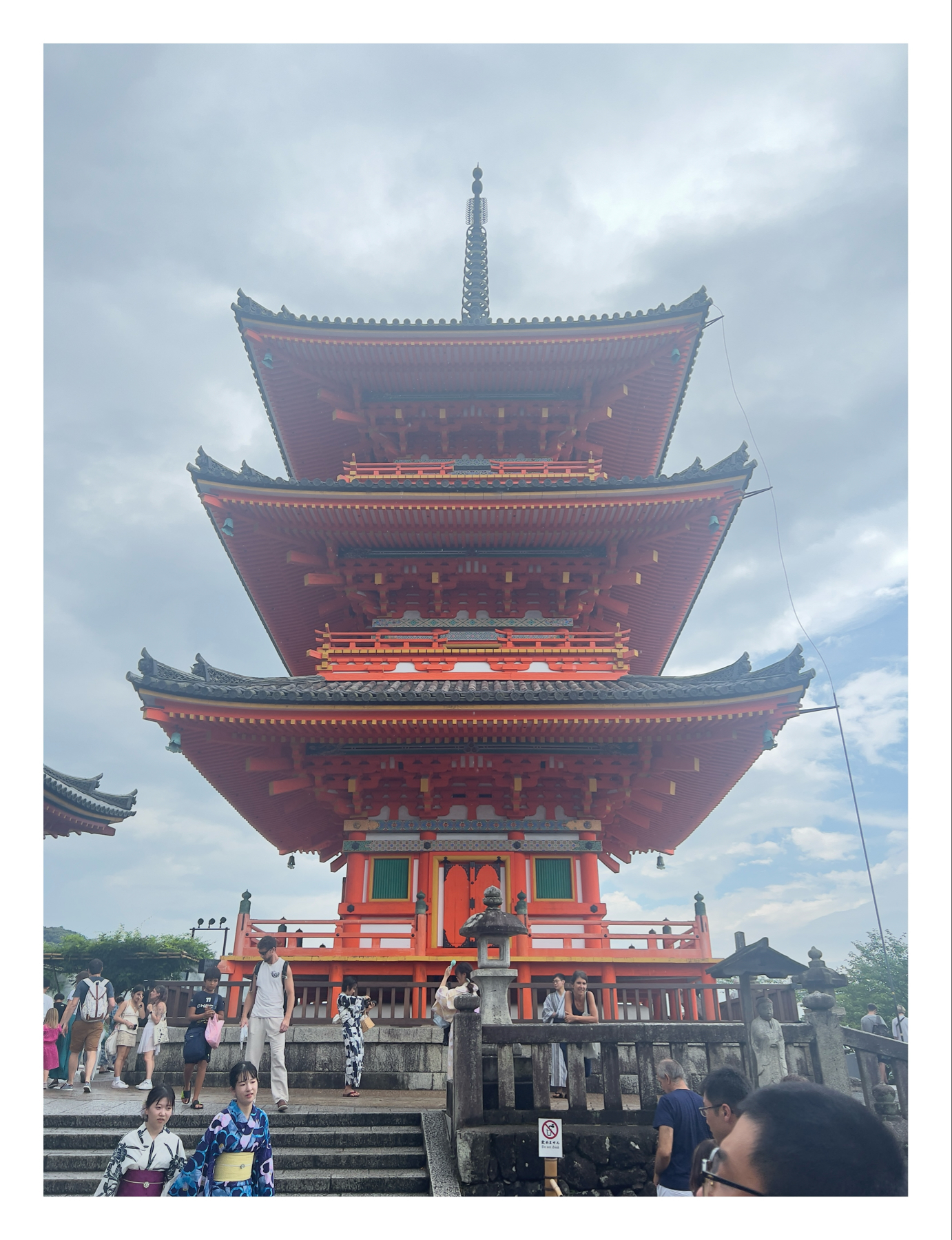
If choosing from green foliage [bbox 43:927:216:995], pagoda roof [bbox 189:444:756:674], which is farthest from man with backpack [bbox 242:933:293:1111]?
green foliage [bbox 43:927:216:995]

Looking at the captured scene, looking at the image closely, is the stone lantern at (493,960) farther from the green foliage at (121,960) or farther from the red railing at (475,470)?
the green foliage at (121,960)

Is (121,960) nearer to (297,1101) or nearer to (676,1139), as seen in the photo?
(297,1101)

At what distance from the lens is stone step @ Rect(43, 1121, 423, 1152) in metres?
7.86

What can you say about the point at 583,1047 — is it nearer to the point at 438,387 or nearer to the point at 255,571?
the point at 255,571

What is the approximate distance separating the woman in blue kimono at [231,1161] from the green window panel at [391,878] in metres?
8.97

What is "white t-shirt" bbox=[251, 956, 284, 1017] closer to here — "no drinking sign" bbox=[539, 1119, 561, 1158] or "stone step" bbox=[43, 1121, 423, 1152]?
"stone step" bbox=[43, 1121, 423, 1152]

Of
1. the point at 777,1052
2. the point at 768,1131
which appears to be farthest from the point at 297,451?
the point at 768,1131

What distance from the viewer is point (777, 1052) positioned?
24.7 ft

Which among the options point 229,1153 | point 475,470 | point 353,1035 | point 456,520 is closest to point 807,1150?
point 229,1153

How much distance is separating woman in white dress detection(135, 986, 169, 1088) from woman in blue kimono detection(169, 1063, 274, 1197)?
6196 mm

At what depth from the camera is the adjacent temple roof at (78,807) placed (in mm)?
13797

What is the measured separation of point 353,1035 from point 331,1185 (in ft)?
10.1


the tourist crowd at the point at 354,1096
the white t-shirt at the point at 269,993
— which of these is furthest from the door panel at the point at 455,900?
the white t-shirt at the point at 269,993

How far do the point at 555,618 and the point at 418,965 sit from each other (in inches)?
314
